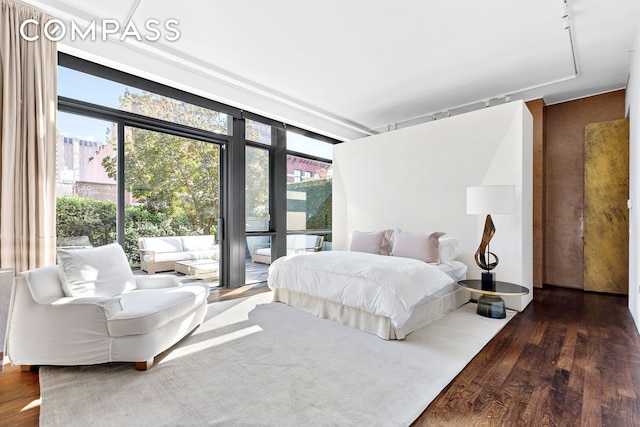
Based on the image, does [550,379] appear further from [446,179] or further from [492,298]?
[446,179]

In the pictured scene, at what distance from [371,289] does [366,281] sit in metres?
0.10

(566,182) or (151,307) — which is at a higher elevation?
(566,182)

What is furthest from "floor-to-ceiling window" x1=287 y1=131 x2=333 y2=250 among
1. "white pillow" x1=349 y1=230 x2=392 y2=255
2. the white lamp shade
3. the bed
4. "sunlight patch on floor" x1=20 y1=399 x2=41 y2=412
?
"sunlight patch on floor" x1=20 y1=399 x2=41 y2=412

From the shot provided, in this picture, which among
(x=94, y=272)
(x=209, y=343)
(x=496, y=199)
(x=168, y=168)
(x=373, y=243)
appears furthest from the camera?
(x=373, y=243)

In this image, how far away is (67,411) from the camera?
1.76m

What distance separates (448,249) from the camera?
13.5 ft

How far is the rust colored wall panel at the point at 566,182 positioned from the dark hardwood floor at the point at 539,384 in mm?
1992

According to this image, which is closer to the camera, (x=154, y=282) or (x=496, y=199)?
(x=154, y=282)

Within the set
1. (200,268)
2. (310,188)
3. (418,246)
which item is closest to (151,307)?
(200,268)

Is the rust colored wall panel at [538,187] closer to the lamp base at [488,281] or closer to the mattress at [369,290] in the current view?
the mattress at [369,290]

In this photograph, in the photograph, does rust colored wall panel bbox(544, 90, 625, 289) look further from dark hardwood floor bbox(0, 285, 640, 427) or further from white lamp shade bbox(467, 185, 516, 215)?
white lamp shade bbox(467, 185, 516, 215)

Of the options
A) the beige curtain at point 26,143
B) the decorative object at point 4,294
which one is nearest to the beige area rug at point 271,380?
the decorative object at point 4,294

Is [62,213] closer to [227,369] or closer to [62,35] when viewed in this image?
[62,35]

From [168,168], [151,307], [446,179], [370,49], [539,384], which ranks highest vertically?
[370,49]
